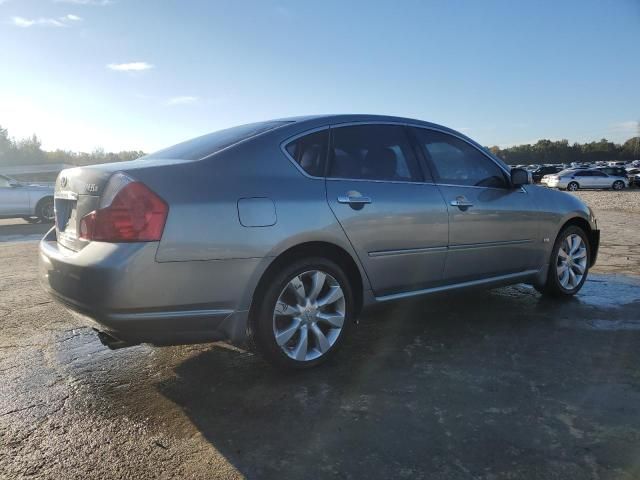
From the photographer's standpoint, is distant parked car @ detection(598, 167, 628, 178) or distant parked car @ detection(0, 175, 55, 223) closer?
distant parked car @ detection(0, 175, 55, 223)

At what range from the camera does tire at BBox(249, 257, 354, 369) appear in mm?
3014

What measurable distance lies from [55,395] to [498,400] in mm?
2522

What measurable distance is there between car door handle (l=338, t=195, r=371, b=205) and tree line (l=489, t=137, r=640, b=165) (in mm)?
104966

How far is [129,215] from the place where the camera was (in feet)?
8.66

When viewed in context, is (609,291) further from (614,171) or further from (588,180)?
(614,171)

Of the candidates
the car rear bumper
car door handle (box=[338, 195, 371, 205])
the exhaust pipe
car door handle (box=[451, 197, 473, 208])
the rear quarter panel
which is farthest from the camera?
the rear quarter panel

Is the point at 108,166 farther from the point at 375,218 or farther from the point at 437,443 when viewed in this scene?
the point at 437,443

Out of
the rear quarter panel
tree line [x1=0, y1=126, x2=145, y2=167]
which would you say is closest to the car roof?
the rear quarter panel

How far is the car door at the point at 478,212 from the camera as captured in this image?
3.97 m

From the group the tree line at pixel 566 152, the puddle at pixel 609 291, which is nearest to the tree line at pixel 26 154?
the puddle at pixel 609 291

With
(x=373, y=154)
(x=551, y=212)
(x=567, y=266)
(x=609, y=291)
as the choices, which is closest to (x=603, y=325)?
(x=567, y=266)

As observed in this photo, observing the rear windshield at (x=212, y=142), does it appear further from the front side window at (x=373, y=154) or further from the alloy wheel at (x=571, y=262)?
the alloy wheel at (x=571, y=262)

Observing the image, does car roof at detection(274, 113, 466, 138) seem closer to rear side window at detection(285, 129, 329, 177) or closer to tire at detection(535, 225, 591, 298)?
rear side window at detection(285, 129, 329, 177)

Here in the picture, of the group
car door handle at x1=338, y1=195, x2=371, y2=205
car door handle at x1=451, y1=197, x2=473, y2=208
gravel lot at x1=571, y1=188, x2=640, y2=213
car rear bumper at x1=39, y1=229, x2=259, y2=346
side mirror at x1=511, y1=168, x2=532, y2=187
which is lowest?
gravel lot at x1=571, y1=188, x2=640, y2=213
